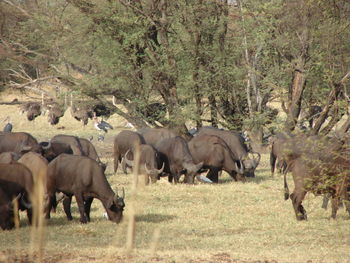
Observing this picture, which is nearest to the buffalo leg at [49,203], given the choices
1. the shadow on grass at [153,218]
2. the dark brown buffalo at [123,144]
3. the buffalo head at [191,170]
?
the shadow on grass at [153,218]

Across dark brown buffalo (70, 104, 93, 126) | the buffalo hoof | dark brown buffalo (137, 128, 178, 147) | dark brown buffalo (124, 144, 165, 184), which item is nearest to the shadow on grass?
the buffalo hoof

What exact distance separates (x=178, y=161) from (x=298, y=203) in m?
7.52

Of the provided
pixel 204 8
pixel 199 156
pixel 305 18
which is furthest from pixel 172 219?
pixel 204 8

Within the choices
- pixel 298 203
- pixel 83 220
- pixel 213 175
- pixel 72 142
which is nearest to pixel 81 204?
pixel 83 220

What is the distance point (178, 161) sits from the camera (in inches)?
834

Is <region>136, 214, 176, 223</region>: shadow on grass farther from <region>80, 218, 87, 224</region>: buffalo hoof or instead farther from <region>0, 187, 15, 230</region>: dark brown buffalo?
<region>0, 187, 15, 230</region>: dark brown buffalo

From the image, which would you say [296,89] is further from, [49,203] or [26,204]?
[26,204]

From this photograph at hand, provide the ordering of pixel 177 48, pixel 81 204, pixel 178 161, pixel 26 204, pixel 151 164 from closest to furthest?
1. pixel 26 204
2. pixel 81 204
3. pixel 151 164
4. pixel 178 161
5. pixel 177 48

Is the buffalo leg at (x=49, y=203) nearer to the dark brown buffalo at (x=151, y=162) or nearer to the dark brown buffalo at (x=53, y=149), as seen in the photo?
the dark brown buffalo at (x=151, y=162)

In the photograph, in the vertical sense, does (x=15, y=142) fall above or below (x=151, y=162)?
above

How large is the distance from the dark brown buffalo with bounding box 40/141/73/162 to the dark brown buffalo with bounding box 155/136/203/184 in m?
2.69

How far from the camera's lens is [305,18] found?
86.2ft

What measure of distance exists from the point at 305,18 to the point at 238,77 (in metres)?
4.23

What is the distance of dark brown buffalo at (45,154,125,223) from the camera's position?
13.6m
